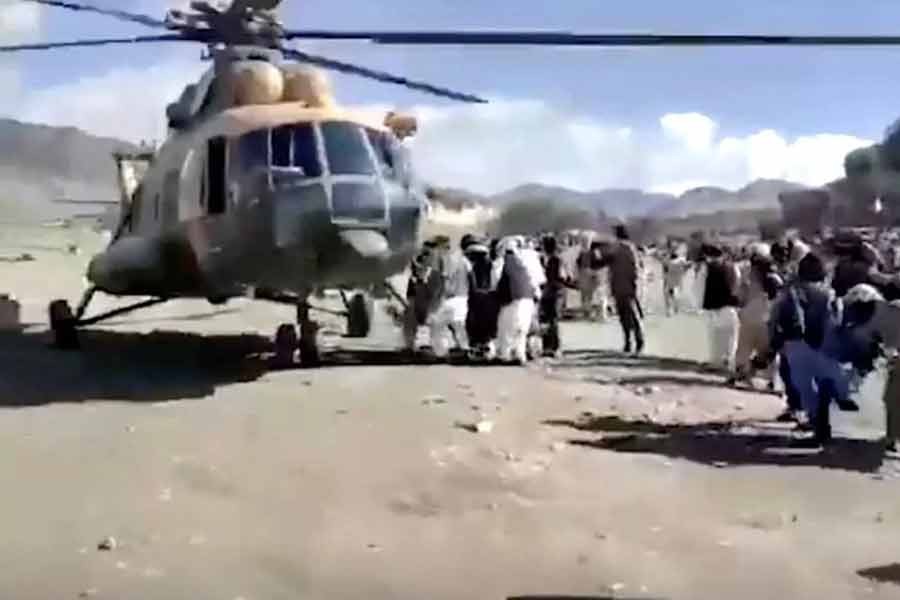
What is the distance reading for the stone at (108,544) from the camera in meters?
8.27

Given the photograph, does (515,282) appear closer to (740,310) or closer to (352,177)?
(740,310)

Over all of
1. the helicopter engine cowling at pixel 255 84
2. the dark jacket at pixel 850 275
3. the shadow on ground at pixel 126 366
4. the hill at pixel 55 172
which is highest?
the helicopter engine cowling at pixel 255 84

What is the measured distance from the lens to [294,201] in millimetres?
14648

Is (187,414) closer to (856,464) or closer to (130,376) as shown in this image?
(130,376)

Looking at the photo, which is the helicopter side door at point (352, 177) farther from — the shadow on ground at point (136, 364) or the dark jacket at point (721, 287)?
the dark jacket at point (721, 287)

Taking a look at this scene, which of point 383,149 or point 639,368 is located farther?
point 639,368

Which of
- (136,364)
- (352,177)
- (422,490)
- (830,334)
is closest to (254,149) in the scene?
(352,177)

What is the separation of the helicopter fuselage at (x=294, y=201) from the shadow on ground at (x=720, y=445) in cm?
296

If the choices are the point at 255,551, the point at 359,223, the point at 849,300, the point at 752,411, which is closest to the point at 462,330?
the point at 359,223

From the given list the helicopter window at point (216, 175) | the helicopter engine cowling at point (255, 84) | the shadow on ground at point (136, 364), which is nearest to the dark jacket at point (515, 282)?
the shadow on ground at point (136, 364)

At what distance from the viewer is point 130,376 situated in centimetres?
1570

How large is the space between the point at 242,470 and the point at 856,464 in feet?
14.8

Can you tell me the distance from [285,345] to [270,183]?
239cm

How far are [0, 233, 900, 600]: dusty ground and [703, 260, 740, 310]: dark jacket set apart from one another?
3.51 feet
